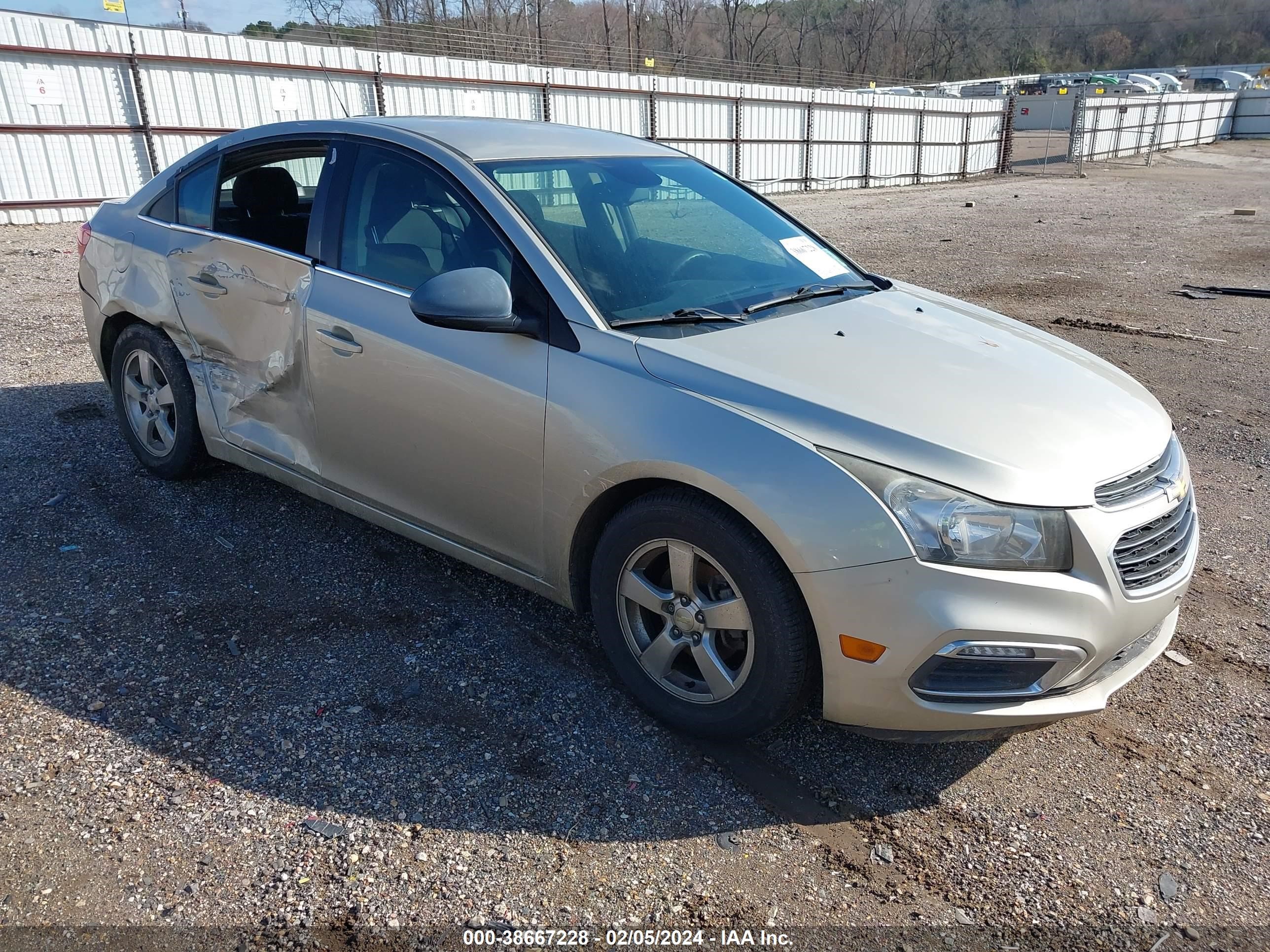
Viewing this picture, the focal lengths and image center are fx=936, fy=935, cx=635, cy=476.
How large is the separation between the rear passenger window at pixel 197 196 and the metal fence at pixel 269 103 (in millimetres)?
7904

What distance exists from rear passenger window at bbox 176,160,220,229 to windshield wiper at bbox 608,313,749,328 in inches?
93.1

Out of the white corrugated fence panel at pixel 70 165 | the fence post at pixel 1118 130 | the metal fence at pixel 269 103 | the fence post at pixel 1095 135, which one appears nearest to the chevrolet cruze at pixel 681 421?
the metal fence at pixel 269 103

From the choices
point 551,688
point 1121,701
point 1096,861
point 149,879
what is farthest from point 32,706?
point 1121,701

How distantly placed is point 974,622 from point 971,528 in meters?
0.24

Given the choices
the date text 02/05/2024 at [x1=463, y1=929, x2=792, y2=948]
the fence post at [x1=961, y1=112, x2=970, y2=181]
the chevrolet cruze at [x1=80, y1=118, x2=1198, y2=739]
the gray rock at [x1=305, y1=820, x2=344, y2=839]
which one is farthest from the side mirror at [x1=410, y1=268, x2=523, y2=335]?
the fence post at [x1=961, y1=112, x2=970, y2=181]

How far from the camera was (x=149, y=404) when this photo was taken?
15.4 ft

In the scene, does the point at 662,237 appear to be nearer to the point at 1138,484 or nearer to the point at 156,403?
the point at 1138,484

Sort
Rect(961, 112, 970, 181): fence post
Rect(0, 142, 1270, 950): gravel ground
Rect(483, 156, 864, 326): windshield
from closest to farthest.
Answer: Rect(0, 142, 1270, 950): gravel ground, Rect(483, 156, 864, 326): windshield, Rect(961, 112, 970, 181): fence post

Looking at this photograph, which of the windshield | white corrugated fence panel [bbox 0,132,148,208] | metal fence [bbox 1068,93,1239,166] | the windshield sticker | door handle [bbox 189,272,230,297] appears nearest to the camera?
the windshield

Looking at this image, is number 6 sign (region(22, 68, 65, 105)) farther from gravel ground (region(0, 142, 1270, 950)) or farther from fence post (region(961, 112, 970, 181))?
fence post (region(961, 112, 970, 181))

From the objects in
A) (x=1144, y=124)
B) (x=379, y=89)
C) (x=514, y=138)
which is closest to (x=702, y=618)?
(x=514, y=138)

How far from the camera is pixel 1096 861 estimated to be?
2533mm

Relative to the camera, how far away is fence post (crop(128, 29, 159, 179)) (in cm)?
1619

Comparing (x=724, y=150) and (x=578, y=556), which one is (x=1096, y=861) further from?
(x=724, y=150)
